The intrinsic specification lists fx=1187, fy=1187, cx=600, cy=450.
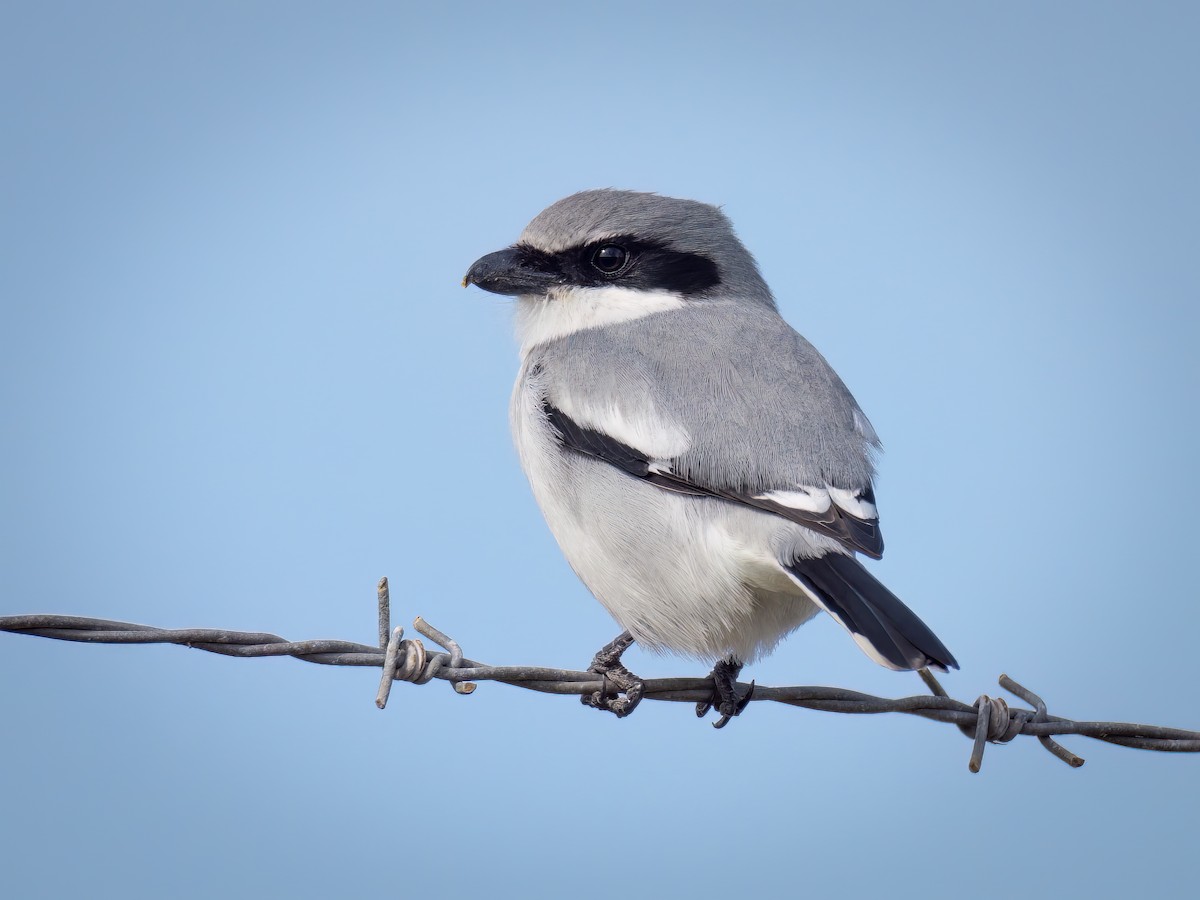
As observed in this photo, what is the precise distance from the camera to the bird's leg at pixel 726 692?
13.6 ft

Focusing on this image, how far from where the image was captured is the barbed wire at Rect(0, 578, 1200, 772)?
2.49 m

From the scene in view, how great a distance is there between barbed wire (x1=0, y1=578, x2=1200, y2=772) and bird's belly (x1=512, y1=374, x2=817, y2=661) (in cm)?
23

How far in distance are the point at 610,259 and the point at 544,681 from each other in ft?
6.80

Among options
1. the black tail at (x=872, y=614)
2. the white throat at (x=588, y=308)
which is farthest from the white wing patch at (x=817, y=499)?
the white throat at (x=588, y=308)

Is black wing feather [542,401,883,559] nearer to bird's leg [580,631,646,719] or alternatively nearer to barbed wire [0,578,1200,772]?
barbed wire [0,578,1200,772]

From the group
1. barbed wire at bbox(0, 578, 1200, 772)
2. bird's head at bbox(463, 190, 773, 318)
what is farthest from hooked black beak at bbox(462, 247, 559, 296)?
barbed wire at bbox(0, 578, 1200, 772)

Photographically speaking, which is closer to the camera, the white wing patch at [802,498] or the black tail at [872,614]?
the black tail at [872,614]

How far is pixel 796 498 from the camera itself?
342cm

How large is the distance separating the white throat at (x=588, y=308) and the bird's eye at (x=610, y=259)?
9 centimetres

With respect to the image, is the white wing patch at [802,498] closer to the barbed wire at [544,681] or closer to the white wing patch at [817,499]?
the white wing patch at [817,499]

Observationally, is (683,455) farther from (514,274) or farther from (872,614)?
(514,274)

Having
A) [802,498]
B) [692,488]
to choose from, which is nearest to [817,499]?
[802,498]

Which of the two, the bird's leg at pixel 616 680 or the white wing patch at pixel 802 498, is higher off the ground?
the white wing patch at pixel 802 498

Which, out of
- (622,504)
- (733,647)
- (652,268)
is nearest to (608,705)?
(733,647)
